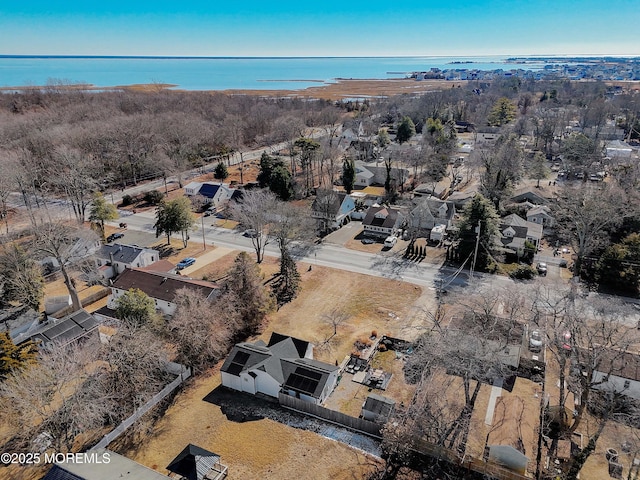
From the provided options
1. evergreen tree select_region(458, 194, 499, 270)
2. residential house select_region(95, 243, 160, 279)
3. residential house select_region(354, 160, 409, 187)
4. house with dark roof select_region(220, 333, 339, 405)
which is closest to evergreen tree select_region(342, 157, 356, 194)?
residential house select_region(354, 160, 409, 187)

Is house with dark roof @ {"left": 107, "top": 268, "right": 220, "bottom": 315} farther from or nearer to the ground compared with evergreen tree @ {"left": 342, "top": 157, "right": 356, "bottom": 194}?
nearer to the ground

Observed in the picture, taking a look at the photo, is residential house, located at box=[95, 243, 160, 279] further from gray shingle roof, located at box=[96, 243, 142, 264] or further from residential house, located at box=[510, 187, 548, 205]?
residential house, located at box=[510, 187, 548, 205]

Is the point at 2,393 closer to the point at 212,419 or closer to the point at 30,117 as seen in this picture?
the point at 212,419

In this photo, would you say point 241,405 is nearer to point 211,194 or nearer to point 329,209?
point 329,209

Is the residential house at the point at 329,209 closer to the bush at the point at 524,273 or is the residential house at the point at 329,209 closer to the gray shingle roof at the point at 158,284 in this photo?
the gray shingle roof at the point at 158,284

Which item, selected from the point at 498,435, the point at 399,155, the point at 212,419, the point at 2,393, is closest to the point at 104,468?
the point at 212,419
